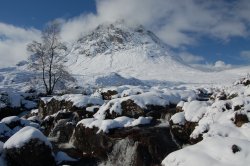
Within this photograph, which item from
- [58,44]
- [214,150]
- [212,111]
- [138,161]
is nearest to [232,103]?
[212,111]

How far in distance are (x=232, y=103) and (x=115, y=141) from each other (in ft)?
22.1

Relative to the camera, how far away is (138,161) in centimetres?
1875

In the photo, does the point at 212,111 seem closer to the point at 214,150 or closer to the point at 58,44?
the point at 214,150

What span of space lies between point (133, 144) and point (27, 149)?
560 centimetres

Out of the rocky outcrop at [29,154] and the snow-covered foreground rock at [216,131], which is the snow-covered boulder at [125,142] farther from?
the rocky outcrop at [29,154]

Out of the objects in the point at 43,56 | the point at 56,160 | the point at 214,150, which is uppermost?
the point at 43,56

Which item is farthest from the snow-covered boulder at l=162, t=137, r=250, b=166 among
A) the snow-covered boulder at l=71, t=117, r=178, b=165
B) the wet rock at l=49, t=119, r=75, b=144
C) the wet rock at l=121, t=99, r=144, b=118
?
the wet rock at l=49, t=119, r=75, b=144

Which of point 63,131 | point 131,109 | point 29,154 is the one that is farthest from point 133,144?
point 63,131

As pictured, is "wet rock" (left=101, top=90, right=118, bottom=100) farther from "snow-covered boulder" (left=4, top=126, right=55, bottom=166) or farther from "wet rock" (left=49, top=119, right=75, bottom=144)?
"snow-covered boulder" (left=4, top=126, right=55, bottom=166)

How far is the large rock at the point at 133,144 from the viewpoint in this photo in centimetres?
1880

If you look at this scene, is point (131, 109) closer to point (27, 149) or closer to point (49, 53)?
point (27, 149)

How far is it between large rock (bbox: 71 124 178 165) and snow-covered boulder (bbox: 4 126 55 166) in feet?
10.9

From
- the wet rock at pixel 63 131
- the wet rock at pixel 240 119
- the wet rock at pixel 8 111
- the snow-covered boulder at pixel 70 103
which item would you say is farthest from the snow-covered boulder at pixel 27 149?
the wet rock at pixel 8 111

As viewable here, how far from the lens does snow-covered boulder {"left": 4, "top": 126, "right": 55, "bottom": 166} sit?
→ 733 inches
